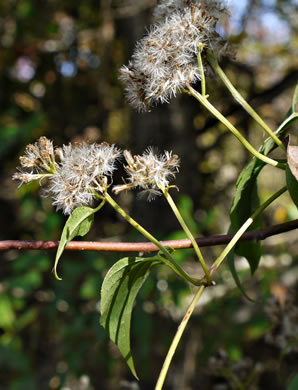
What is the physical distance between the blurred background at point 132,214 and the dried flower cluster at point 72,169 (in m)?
0.58

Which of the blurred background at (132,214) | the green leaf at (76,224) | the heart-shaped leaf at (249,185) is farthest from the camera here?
the blurred background at (132,214)

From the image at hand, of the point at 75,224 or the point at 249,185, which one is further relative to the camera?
the point at 249,185

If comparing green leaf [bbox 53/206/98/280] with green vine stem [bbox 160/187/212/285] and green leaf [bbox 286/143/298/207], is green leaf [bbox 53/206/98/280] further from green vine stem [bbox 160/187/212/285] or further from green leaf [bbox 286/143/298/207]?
green leaf [bbox 286/143/298/207]

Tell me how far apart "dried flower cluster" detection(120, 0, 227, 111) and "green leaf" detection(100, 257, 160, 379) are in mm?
203

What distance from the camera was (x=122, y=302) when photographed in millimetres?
657

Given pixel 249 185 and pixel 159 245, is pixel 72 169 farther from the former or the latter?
pixel 249 185

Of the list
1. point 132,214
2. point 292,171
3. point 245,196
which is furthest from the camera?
point 132,214

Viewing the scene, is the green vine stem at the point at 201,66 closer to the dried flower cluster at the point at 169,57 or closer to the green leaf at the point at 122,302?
the dried flower cluster at the point at 169,57

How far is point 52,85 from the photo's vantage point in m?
3.33

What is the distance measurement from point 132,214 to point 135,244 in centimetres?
199

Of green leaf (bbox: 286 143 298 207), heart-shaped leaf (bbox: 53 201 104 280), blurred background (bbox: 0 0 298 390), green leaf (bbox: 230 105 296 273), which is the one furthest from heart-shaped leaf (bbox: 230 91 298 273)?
blurred background (bbox: 0 0 298 390)

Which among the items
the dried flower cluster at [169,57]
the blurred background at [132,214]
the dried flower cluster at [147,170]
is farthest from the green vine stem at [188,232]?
the blurred background at [132,214]

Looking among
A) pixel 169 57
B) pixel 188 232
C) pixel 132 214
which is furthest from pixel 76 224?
pixel 132 214

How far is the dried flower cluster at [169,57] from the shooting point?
0.62 m
